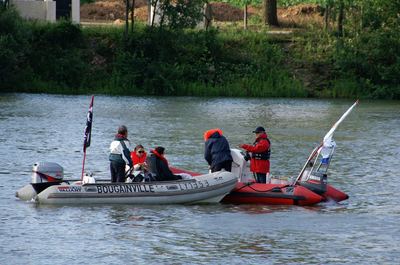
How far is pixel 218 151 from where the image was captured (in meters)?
24.5

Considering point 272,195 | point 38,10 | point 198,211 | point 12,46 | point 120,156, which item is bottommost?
point 198,211

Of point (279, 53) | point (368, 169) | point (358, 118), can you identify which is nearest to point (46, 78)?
point (279, 53)

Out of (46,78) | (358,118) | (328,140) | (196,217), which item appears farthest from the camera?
(46,78)

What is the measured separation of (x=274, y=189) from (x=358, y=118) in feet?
80.2

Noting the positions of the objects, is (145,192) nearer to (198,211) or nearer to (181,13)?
(198,211)

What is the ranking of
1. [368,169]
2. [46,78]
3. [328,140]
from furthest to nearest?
[46,78] < [368,169] < [328,140]

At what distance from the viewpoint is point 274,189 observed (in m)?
24.4

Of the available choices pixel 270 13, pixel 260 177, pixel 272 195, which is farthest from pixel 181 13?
pixel 272 195

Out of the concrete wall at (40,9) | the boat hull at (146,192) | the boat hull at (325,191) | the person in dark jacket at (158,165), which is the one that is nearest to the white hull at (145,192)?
the boat hull at (146,192)

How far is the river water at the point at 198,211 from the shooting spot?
20422 mm

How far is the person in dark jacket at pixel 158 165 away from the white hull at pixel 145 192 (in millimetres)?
147

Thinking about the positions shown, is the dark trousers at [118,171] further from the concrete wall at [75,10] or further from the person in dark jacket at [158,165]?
the concrete wall at [75,10]

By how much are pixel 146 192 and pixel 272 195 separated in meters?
2.54

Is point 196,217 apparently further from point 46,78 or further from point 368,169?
point 46,78
